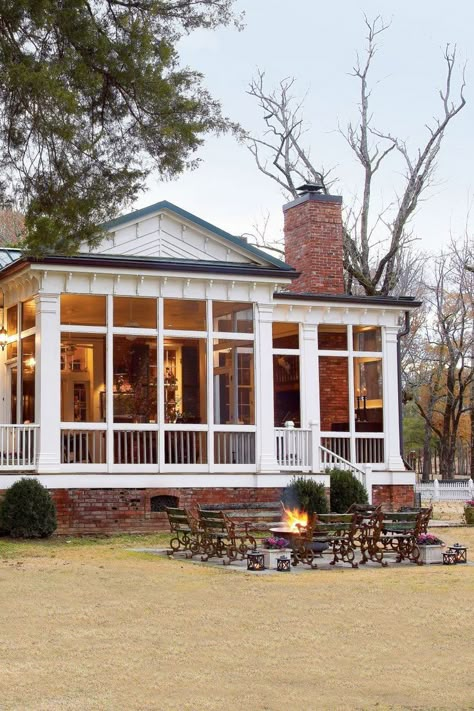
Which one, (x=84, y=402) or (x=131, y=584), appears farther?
(x=84, y=402)

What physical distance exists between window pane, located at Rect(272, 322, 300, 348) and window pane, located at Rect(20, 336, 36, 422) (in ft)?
17.9

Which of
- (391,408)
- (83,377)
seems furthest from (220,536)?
(391,408)

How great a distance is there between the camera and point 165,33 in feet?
44.3

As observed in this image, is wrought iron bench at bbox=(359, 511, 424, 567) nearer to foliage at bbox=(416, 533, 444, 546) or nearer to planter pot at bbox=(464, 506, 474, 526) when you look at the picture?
foliage at bbox=(416, 533, 444, 546)

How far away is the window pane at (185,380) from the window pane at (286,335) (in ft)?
7.97

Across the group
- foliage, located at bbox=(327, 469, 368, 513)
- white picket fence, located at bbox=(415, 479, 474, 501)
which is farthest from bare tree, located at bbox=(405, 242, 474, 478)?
foliage, located at bbox=(327, 469, 368, 513)

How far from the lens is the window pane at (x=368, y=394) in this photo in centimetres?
2397

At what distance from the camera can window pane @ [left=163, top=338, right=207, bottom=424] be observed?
71.2 feet

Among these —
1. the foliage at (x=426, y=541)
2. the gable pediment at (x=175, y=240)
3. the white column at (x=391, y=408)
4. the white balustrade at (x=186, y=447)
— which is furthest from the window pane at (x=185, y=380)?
the foliage at (x=426, y=541)

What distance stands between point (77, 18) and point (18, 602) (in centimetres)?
678

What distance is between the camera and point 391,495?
77.1 ft

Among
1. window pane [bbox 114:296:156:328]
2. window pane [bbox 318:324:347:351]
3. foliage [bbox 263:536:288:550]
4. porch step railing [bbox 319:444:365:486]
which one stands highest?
window pane [bbox 114:296:156:328]

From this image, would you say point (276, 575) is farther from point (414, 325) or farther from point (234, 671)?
point (414, 325)

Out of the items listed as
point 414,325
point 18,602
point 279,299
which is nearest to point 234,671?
point 18,602
